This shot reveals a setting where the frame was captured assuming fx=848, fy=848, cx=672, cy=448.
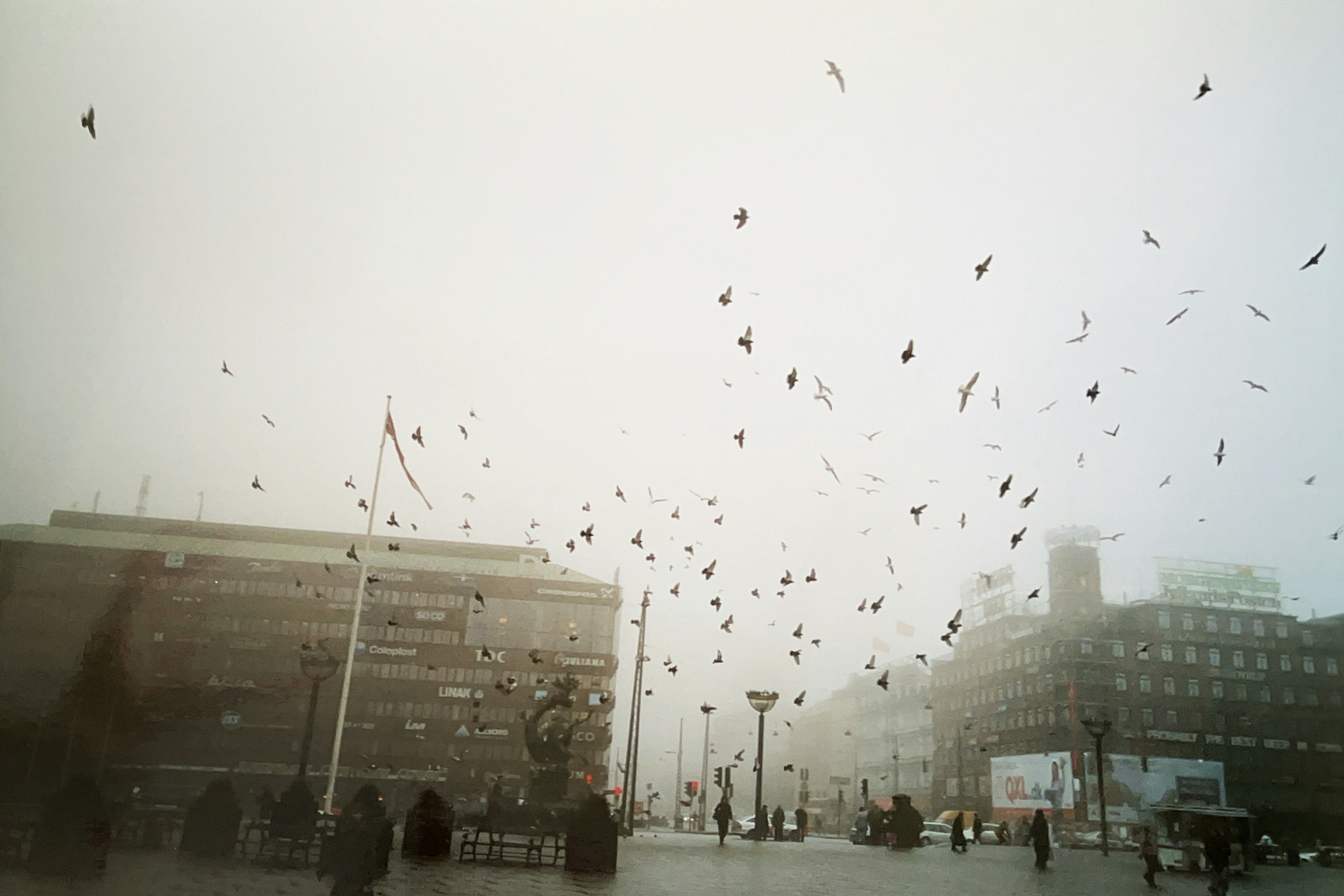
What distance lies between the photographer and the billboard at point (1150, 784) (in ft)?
147

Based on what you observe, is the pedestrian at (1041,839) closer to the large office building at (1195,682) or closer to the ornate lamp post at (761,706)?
the ornate lamp post at (761,706)

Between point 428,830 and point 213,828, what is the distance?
138 inches

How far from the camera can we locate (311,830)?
12023 mm

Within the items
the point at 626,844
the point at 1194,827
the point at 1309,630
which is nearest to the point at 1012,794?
the point at 1309,630

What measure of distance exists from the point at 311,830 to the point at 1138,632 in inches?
2011

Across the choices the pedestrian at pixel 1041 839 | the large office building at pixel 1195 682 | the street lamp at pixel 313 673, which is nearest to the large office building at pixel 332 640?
the street lamp at pixel 313 673

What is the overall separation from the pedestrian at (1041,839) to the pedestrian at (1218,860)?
316cm

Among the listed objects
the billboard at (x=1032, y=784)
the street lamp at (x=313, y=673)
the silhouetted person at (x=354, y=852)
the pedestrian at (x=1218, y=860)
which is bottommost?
the billboard at (x=1032, y=784)

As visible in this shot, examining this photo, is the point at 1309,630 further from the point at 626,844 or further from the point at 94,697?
the point at 94,697

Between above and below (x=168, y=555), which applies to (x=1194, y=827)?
below

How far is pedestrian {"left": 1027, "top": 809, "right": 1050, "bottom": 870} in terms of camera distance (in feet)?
62.1

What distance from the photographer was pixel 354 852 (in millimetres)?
8227

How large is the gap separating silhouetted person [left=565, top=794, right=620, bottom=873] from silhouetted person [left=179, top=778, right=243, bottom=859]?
4944 millimetres

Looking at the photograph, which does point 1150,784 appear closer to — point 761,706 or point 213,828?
point 761,706
